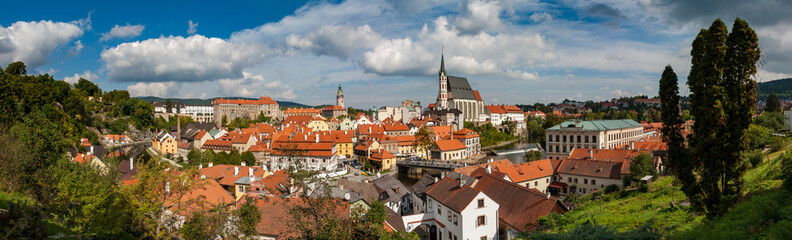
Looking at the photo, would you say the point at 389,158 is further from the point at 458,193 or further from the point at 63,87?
the point at 63,87

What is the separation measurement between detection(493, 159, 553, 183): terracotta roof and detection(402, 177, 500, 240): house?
1003 cm

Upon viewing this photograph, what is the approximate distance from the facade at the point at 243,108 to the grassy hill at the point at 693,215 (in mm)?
110946

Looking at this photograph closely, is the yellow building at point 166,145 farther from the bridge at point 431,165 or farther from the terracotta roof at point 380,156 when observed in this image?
the bridge at point 431,165

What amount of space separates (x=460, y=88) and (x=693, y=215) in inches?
4154

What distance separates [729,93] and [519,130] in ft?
327

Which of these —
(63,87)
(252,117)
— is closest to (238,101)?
(252,117)

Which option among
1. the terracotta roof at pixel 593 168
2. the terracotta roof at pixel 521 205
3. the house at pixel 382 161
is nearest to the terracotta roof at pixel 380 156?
the house at pixel 382 161

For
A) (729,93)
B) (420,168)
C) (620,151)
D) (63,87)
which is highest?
(63,87)

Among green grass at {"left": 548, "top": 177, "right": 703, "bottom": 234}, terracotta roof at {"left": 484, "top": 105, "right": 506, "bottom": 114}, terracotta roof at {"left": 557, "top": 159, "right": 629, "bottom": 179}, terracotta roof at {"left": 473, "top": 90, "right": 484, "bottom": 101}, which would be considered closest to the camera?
green grass at {"left": 548, "top": 177, "right": 703, "bottom": 234}

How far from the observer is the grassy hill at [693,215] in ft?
30.6

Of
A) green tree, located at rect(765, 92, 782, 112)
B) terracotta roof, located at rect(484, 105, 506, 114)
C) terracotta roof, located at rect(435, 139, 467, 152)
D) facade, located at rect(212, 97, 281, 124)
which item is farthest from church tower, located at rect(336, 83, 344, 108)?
green tree, located at rect(765, 92, 782, 112)

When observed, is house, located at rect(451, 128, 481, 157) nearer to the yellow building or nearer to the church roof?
the church roof

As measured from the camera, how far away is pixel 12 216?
12.4 metres

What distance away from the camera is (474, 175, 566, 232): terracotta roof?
19.0 meters
